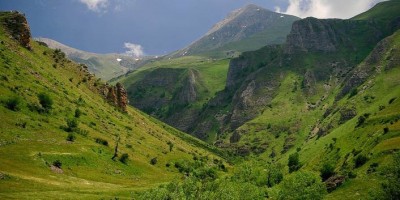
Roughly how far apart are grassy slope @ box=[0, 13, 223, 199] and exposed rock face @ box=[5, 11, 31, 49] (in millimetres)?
3146

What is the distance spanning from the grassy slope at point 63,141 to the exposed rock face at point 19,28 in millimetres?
3146

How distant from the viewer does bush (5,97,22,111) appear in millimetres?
106188

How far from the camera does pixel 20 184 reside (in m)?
67.9

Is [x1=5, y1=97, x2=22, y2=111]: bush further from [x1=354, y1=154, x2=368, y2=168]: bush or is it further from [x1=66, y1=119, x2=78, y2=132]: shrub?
[x1=354, y1=154, x2=368, y2=168]: bush

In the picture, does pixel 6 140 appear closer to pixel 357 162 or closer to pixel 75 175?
pixel 75 175

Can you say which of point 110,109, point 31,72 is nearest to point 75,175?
point 31,72

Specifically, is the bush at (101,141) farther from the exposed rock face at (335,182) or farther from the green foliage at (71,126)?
the exposed rock face at (335,182)

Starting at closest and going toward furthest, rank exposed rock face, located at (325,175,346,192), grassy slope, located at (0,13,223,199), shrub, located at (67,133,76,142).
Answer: grassy slope, located at (0,13,223,199)
exposed rock face, located at (325,175,346,192)
shrub, located at (67,133,76,142)

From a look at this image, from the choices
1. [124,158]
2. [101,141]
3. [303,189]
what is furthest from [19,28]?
[303,189]

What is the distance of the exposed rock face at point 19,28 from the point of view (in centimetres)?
16438

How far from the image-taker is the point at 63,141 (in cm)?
10756

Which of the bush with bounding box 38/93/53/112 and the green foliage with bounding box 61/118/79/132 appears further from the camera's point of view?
the bush with bounding box 38/93/53/112

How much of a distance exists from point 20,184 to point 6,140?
2482 centimetres

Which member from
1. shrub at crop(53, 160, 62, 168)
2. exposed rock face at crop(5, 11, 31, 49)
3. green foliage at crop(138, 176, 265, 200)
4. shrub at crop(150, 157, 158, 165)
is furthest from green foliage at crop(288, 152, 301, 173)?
exposed rock face at crop(5, 11, 31, 49)
